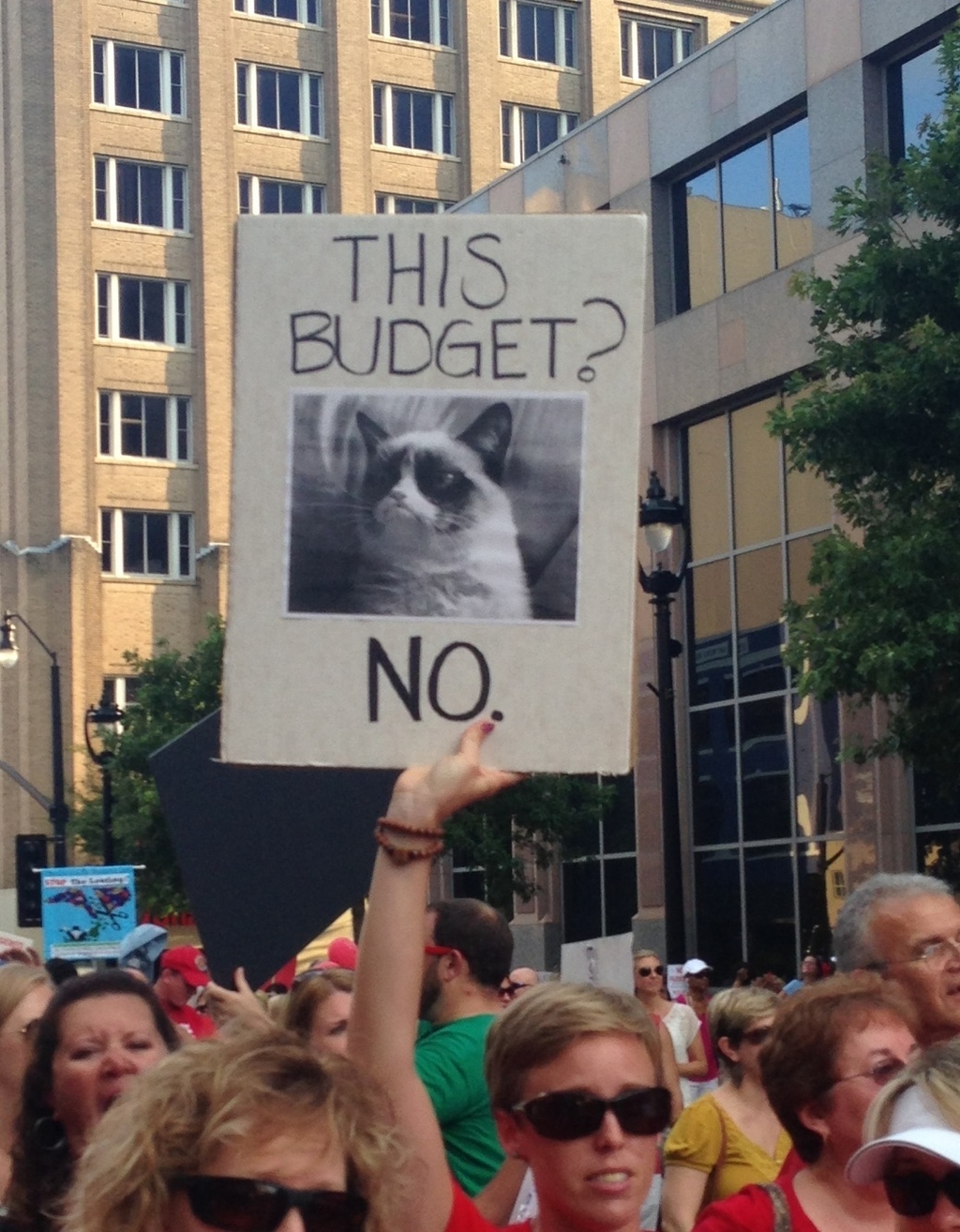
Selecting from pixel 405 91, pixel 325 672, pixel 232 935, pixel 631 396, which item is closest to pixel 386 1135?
pixel 325 672

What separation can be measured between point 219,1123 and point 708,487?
2635cm

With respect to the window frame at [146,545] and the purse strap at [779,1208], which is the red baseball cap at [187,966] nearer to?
the purse strap at [779,1208]

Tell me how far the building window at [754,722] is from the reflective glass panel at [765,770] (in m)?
0.02

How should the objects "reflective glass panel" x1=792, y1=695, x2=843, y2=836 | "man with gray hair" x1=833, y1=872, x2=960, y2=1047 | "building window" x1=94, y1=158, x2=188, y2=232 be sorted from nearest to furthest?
"man with gray hair" x1=833, y1=872, x2=960, y2=1047 → "reflective glass panel" x1=792, y1=695, x2=843, y2=836 → "building window" x1=94, y1=158, x2=188, y2=232

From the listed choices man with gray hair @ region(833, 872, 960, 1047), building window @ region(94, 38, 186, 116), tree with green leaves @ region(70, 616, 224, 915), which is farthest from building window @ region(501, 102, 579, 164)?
man with gray hair @ region(833, 872, 960, 1047)

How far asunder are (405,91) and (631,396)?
5461cm

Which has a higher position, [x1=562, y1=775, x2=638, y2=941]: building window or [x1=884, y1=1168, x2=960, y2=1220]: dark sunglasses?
[x1=884, y1=1168, x2=960, y2=1220]: dark sunglasses

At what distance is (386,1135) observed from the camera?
2.51 metres

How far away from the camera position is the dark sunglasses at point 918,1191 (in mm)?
2754

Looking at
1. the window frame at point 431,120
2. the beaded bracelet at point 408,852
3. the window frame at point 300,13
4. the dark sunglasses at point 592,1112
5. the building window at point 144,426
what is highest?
the window frame at point 300,13

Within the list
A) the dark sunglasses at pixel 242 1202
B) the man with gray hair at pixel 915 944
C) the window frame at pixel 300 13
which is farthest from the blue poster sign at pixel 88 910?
the window frame at pixel 300 13

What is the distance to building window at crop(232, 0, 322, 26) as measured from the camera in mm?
54781

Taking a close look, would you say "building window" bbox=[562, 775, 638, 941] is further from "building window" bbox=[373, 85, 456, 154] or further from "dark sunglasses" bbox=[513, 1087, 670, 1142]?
"building window" bbox=[373, 85, 456, 154]

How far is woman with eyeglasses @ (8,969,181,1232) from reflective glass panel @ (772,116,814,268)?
75.1 ft
